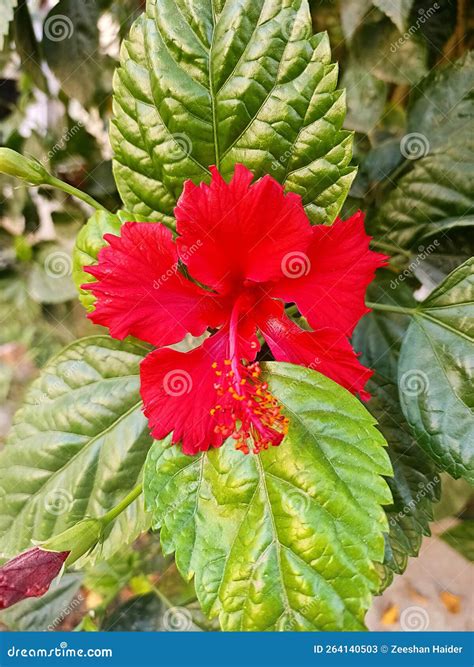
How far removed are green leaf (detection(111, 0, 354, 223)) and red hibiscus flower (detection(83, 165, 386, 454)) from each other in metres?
0.08

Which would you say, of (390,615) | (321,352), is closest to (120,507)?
(321,352)

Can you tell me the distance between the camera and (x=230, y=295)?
64 centimetres

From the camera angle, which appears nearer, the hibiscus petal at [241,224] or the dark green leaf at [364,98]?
the hibiscus petal at [241,224]

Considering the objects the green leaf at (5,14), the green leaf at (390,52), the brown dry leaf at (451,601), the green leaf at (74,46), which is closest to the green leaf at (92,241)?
the green leaf at (5,14)

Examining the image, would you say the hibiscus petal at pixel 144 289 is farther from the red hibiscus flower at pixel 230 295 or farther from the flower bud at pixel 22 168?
the flower bud at pixel 22 168

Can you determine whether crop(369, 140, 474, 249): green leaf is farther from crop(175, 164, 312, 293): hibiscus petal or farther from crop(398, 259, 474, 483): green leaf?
crop(175, 164, 312, 293): hibiscus petal

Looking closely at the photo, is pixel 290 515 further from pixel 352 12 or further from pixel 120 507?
pixel 352 12

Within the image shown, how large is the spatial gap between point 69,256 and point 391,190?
1.83 feet

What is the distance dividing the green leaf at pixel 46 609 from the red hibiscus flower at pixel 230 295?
0.59m

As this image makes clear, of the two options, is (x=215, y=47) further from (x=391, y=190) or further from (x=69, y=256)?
(x=69, y=256)

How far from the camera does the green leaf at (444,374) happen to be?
2.21 feet

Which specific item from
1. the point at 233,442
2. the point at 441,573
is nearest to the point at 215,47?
the point at 233,442

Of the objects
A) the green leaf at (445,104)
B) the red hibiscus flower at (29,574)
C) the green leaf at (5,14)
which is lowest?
the red hibiscus flower at (29,574)

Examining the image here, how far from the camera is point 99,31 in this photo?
1021 mm
